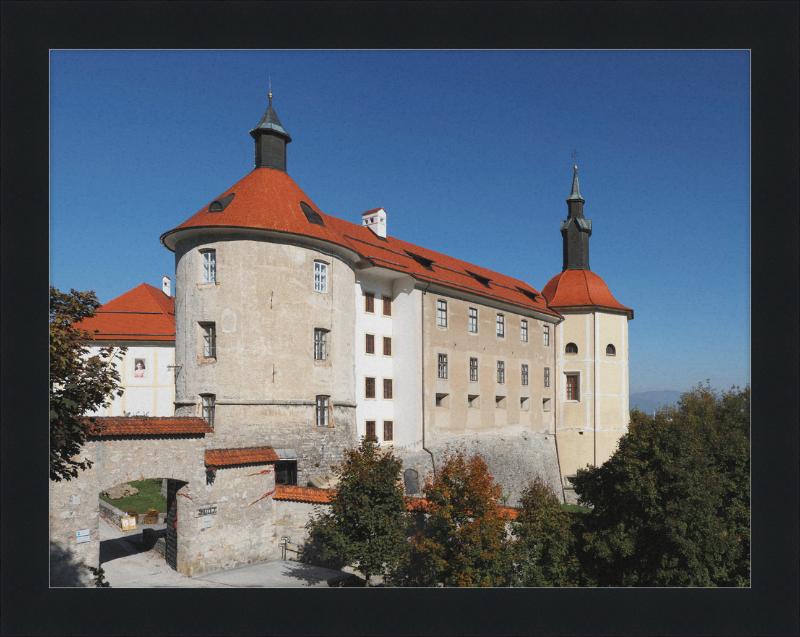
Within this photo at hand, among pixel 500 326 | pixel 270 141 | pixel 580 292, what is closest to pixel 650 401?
pixel 580 292

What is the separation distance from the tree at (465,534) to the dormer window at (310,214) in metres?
11.3

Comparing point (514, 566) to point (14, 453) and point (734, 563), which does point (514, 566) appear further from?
point (14, 453)

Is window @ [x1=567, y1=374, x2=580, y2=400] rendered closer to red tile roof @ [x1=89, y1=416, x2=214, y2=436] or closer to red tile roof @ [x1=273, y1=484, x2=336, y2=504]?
red tile roof @ [x1=273, y1=484, x2=336, y2=504]

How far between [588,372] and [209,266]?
24.1 m

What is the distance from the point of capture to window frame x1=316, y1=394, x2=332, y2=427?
73.4ft

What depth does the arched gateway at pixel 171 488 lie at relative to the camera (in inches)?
566

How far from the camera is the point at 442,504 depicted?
15648 mm

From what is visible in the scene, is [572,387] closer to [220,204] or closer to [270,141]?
[270,141]

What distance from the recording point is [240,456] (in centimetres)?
1836

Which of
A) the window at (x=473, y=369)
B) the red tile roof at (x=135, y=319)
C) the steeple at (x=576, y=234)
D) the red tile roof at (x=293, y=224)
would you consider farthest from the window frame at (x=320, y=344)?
the steeple at (x=576, y=234)

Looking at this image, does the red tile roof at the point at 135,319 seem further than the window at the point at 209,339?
Yes

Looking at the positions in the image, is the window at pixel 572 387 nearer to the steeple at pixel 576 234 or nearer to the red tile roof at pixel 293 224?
the steeple at pixel 576 234

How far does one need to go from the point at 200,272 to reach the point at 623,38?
1554cm

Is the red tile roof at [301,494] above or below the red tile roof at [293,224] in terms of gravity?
below
